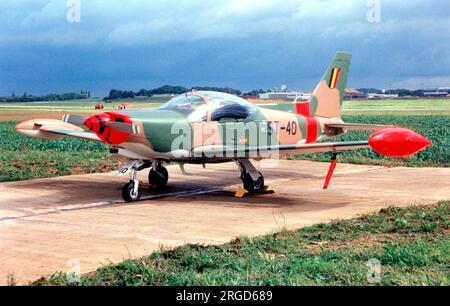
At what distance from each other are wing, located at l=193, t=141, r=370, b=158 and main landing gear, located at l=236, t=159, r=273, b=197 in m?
0.54

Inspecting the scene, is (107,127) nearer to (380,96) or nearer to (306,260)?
(306,260)

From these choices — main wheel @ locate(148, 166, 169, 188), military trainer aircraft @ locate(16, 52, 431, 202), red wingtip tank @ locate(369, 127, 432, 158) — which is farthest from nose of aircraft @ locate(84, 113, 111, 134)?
red wingtip tank @ locate(369, 127, 432, 158)

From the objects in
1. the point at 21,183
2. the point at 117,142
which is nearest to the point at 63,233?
the point at 117,142

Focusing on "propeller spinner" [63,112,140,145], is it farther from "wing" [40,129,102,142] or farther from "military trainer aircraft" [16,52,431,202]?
"wing" [40,129,102,142]

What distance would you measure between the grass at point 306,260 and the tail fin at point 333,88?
8034 mm

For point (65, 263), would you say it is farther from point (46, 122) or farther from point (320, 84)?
point (320, 84)

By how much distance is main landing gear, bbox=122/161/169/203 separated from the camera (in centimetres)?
1352

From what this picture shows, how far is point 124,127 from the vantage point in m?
13.1

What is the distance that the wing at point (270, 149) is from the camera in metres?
13.6

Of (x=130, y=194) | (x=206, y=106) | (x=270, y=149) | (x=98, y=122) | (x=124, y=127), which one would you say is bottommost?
(x=130, y=194)

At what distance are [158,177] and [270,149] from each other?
10.5 ft

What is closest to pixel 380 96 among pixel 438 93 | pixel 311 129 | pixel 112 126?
pixel 438 93

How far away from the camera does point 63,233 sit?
10234 millimetres
